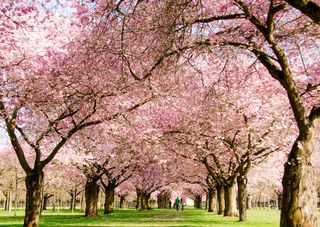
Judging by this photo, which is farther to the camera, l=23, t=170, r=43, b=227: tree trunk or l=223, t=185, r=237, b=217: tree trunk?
l=223, t=185, r=237, b=217: tree trunk

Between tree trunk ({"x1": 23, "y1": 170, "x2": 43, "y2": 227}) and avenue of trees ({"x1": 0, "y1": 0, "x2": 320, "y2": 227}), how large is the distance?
0.05 meters

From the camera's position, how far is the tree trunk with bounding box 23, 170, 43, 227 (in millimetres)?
21344

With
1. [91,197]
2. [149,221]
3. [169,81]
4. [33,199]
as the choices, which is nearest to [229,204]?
[149,221]

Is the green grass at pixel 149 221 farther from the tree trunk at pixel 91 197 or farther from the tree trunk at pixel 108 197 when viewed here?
the tree trunk at pixel 108 197

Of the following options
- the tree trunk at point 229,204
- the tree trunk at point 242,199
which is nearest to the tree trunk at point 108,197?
the tree trunk at point 229,204

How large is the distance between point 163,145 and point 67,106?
12.0m

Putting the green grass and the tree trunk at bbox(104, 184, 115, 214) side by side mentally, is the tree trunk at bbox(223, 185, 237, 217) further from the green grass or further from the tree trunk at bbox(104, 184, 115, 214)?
the tree trunk at bbox(104, 184, 115, 214)

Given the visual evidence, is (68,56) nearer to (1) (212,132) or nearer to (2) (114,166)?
(1) (212,132)

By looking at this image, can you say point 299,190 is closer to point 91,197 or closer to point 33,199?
point 33,199

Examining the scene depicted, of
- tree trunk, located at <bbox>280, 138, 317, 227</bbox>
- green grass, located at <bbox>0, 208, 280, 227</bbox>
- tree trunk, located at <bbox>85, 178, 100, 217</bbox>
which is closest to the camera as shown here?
tree trunk, located at <bbox>280, 138, 317, 227</bbox>

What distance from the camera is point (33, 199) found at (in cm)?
2152

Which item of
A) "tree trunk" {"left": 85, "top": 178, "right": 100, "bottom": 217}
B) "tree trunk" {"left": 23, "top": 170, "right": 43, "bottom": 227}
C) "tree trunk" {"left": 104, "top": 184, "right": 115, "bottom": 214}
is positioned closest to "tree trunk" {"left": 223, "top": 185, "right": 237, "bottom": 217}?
"tree trunk" {"left": 85, "top": 178, "right": 100, "bottom": 217}

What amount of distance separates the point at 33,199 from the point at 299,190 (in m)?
13.8

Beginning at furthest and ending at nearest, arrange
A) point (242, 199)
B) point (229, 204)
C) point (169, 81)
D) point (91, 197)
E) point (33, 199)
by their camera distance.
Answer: point (91, 197)
point (229, 204)
point (242, 199)
point (33, 199)
point (169, 81)
